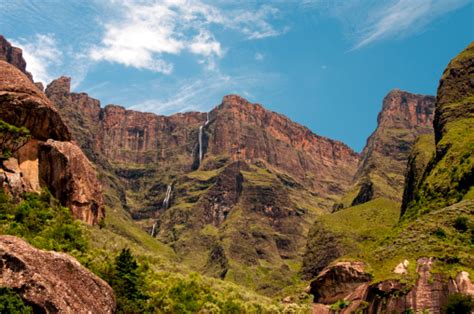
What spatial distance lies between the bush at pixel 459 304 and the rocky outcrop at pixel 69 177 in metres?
47.8

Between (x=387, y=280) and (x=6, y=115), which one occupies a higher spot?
(x=6, y=115)

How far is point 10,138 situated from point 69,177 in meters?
10.4

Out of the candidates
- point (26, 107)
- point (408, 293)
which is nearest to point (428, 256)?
point (408, 293)

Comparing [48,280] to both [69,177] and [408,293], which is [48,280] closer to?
[69,177]

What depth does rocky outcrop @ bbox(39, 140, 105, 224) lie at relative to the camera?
6825 centimetres

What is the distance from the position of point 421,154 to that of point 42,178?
118 meters

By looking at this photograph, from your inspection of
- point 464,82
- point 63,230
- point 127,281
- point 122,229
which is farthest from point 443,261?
point 122,229

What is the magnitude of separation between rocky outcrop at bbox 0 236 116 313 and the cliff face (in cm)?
2874

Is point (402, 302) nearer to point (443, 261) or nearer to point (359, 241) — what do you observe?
point (443, 261)

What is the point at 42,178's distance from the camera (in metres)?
67.8

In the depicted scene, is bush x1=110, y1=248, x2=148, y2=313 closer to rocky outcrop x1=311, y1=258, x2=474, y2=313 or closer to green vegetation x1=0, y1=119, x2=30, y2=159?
green vegetation x1=0, y1=119, x2=30, y2=159

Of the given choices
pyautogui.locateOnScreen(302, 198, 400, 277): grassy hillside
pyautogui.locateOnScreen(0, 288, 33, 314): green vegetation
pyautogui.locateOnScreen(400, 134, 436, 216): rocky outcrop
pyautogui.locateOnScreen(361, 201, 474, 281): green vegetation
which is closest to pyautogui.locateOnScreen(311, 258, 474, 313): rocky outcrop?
pyautogui.locateOnScreen(361, 201, 474, 281): green vegetation

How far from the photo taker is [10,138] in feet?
204

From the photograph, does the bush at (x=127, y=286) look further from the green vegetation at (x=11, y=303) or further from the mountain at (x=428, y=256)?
the mountain at (x=428, y=256)
